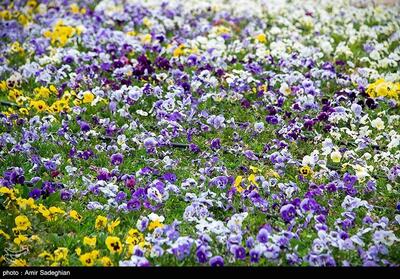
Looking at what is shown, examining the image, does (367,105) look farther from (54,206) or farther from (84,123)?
(54,206)

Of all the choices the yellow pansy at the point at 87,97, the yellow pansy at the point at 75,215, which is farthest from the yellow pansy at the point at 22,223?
the yellow pansy at the point at 87,97

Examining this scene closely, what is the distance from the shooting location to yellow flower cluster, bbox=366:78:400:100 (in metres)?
7.73

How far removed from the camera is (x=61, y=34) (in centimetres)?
957

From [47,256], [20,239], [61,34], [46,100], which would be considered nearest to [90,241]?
[47,256]

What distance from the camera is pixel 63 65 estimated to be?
27.6 ft

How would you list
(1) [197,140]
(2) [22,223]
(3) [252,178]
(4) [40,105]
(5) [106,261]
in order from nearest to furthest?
(5) [106,261]
(2) [22,223]
(3) [252,178]
(1) [197,140]
(4) [40,105]

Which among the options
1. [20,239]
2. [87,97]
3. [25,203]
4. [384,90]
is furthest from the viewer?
[384,90]

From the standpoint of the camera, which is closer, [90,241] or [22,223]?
[90,241]

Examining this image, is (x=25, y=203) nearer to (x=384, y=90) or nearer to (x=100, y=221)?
(x=100, y=221)

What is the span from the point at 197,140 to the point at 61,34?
364cm

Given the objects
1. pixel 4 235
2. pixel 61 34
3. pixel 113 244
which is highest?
pixel 113 244

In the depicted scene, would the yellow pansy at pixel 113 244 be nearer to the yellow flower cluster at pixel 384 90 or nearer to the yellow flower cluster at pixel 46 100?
the yellow flower cluster at pixel 46 100

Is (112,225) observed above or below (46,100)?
above
